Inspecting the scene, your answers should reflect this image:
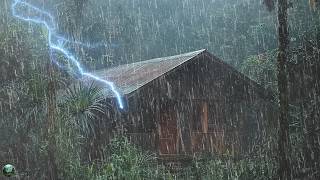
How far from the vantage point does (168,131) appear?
17.8 metres

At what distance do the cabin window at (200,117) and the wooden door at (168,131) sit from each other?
82 centimetres

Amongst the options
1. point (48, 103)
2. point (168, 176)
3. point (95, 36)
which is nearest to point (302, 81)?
point (168, 176)

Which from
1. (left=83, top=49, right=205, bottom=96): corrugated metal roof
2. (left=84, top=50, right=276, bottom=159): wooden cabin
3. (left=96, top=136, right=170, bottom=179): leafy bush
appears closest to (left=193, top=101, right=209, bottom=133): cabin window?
(left=84, top=50, right=276, bottom=159): wooden cabin

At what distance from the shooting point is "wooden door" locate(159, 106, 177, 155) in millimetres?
17578

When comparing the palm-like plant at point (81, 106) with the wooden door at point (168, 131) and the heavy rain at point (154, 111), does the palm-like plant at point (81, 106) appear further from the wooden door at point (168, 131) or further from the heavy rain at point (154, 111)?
the wooden door at point (168, 131)

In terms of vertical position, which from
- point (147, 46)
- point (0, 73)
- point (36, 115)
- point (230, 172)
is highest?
point (147, 46)

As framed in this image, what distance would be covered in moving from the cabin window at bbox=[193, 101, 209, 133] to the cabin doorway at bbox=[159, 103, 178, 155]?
0.81 meters

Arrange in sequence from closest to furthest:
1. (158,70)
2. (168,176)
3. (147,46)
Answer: (168,176) → (158,70) → (147,46)

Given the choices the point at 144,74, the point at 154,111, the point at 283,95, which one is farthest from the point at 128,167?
the point at 144,74

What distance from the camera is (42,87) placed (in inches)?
530

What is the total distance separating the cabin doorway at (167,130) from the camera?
17578 mm

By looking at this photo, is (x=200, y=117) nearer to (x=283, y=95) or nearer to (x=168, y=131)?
(x=168, y=131)

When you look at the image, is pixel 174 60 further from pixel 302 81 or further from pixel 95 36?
pixel 95 36

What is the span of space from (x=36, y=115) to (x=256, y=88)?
27.9 feet
